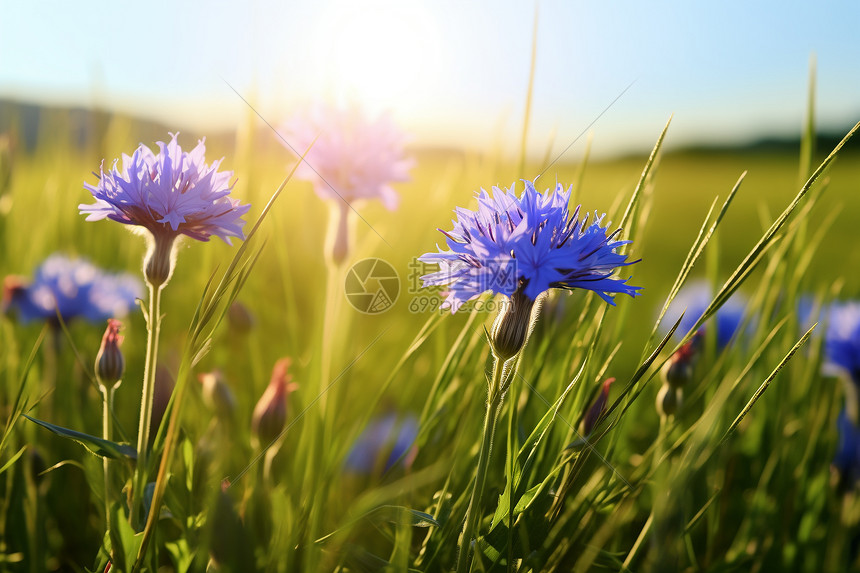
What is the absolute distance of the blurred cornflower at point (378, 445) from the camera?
733 millimetres

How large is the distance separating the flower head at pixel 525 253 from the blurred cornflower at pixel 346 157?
1.25 feet

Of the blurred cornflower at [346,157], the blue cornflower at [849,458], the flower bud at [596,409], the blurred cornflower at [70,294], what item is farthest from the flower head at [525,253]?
the blurred cornflower at [70,294]

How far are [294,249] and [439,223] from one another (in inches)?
28.5

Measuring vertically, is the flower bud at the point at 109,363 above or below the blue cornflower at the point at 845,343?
below

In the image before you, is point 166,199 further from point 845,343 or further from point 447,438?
point 845,343

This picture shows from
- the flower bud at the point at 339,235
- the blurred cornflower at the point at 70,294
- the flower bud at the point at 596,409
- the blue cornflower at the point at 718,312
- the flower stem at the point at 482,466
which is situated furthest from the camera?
the blue cornflower at the point at 718,312

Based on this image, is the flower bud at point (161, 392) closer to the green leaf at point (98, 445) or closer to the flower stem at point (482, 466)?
the green leaf at point (98, 445)

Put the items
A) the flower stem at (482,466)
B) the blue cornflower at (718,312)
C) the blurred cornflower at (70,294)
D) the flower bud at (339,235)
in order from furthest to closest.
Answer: the blue cornflower at (718,312) → the blurred cornflower at (70,294) → the flower bud at (339,235) → the flower stem at (482,466)

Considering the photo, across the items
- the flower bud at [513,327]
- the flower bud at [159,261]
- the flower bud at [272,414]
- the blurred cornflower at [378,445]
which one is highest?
the flower bud at [159,261]

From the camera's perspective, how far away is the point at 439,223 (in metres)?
0.98

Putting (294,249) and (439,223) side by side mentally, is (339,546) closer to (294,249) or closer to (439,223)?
(439,223)

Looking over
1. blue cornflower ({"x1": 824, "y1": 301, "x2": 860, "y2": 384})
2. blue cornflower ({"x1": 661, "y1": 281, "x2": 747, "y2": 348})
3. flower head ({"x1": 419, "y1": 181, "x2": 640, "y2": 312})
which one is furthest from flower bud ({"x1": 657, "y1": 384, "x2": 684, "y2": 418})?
blue cornflower ({"x1": 661, "y1": 281, "x2": 747, "y2": 348})

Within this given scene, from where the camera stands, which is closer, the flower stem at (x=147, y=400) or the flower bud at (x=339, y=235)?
the flower stem at (x=147, y=400)

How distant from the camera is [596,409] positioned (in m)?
0.55
